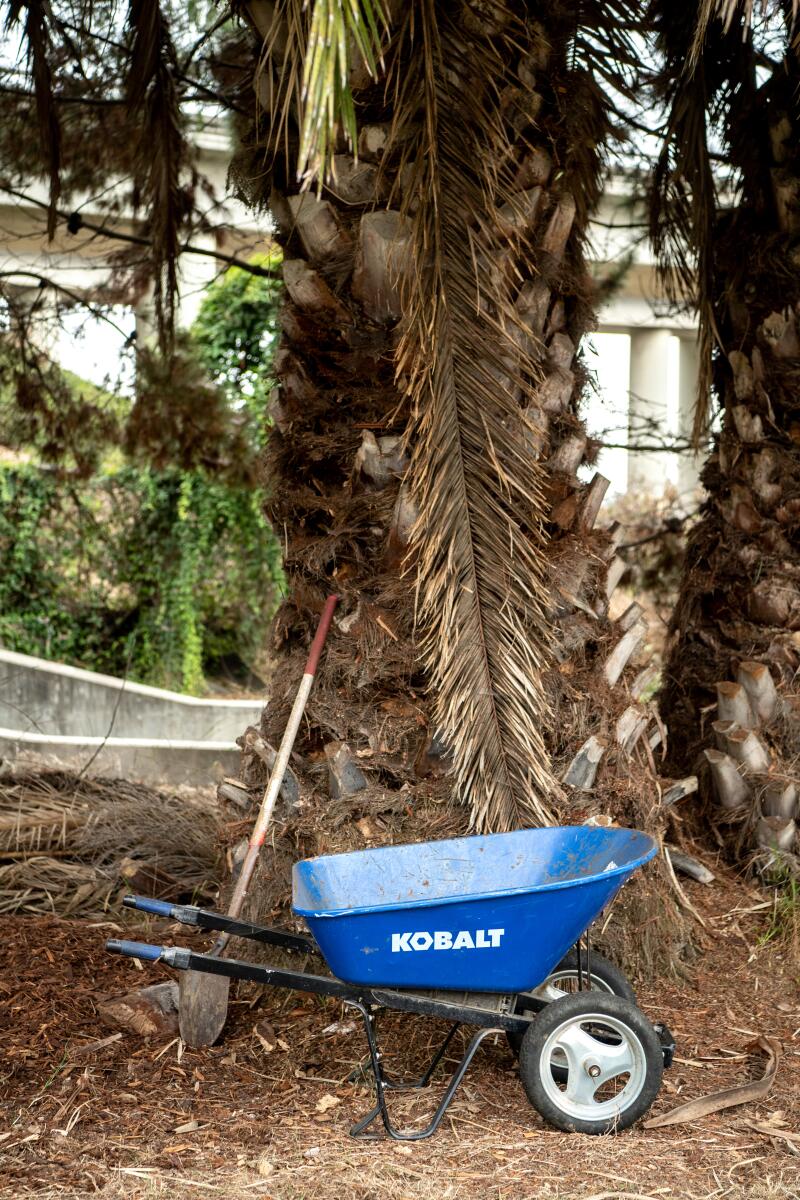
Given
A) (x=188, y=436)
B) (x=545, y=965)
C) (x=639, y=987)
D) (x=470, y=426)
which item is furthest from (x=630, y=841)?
(x=188, y=436)

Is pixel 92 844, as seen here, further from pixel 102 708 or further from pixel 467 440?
pixel 102 708

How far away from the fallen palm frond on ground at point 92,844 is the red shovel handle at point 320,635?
3.51ft

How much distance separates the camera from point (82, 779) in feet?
18.5

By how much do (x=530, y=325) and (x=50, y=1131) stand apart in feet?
8.50

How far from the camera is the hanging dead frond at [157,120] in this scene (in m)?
4.74

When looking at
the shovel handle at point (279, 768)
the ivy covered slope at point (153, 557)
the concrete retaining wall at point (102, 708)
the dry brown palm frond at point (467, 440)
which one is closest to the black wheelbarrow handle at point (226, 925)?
the shovel handle at point (279, 768)

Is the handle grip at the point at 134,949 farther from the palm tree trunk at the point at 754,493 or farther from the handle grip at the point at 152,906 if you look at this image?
the palm tree trunk at the point at 754,493

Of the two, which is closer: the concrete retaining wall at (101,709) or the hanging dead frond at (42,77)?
the hanging dead frond at (42,77)

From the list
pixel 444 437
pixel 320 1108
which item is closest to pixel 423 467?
pixel 444 437

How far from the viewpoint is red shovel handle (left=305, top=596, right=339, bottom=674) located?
11.9 feet

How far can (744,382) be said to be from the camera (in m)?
4.84

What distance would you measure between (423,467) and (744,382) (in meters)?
2.03

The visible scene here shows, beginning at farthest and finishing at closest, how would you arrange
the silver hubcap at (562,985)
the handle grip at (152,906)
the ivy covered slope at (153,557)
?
the ivy covered slope at (153,557) < the silver hubcap at (562,985) < the handle grip at (152,906)

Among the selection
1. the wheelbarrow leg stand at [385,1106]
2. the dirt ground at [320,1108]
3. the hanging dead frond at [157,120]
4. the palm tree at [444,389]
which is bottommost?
the dirt ground at [320,1108]
